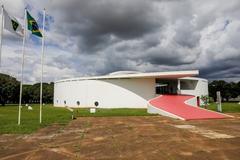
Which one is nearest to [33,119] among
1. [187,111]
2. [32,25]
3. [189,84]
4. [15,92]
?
[32,25]

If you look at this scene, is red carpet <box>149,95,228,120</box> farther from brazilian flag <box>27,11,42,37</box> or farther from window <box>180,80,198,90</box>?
window <box>180,80,198,90</box>

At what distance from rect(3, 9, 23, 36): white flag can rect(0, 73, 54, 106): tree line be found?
49046 millimetres

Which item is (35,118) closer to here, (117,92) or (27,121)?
(27,121)

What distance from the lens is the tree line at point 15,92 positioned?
2306 inches

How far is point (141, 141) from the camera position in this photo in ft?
30.4

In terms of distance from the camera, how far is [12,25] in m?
13.6

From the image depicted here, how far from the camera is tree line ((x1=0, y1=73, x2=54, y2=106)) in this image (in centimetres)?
5856

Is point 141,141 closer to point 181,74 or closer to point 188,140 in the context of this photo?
point 188,140

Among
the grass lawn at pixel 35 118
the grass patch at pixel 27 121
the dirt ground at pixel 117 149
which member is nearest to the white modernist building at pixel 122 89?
the grass lawn at pixel 35 118

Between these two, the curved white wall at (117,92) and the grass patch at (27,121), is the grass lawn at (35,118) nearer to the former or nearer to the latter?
the grass patch at (27,121)

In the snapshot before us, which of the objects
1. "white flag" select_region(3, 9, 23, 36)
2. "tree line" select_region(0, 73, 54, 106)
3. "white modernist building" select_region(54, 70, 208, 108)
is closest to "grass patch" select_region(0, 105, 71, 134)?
"white flag" select_region(3, 9, 23, 36)

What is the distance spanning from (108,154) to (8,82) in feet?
200

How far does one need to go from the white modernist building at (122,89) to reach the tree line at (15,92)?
77.9 ft

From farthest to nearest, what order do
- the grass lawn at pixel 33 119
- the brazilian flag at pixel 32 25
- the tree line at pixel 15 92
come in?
the tree line at pixel 15 92, the brazilian flag at pixel 32 25, the grass lawn at pixel 33 119
